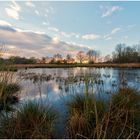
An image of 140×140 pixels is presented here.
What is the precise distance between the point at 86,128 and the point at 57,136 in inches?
26.0

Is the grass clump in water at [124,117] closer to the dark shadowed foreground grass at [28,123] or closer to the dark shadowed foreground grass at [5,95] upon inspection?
the dark shadowed foreground grass at [28,123]

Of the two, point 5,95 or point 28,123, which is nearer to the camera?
point 5,95

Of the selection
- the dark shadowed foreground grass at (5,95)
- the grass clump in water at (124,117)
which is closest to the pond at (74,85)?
the dark shadowed foreground grass at (5,95)

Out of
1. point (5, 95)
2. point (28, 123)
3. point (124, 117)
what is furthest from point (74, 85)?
point (5, 95)

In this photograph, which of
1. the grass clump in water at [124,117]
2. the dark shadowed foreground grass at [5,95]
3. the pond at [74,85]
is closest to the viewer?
the dark shadowed foreground grass at [5,95]

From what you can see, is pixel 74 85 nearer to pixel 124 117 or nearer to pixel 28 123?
pixel 124 117

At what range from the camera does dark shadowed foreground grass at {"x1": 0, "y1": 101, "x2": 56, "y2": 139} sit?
4086mm

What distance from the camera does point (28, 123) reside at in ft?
14.6

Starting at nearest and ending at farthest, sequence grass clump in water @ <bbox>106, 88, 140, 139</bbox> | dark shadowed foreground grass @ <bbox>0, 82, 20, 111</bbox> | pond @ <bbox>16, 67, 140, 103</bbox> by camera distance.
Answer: dark shadowed foreground grass @ <bbox>0, 82, 20, 111</bbox> < grass clump in water @ <bbox>106, 88, 140, 139</bbox> < pond @ <bbox>16, 67, 140, 103</bbox>

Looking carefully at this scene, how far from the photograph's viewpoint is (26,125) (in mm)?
4430

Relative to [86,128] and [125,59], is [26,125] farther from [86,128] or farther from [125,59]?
[125,59]

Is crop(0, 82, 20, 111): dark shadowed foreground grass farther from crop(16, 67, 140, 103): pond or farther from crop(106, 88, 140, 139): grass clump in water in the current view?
crop(106, 88, 140, 139): grass clump in water

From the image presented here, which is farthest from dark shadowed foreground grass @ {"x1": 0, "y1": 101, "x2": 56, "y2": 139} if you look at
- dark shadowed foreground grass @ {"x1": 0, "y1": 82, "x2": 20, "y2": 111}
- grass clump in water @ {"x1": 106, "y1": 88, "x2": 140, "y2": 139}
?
grass clump in water @ {"x1": 106, "y1": 88, "x2": 140, "y2": 139}

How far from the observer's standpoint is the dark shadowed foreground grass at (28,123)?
4.09 m
